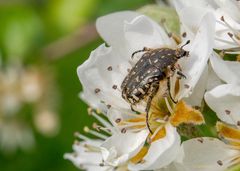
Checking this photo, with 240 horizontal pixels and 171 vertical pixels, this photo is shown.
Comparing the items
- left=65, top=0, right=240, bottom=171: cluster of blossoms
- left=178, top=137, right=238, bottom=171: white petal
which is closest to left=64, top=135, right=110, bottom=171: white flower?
left=65, top=0, right=240, bottom=171: cluster of blossoms

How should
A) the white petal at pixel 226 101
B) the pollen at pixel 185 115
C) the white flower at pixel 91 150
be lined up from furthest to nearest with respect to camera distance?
1. the white flower at pixel 91 150
2. the pollen at pixel 185 115
3. the white petal at pixel 226 101

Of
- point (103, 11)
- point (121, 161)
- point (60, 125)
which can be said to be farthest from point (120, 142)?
point (60, 125)

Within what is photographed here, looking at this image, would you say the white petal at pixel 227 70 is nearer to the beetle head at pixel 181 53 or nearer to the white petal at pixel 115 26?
the beetle head at pixel 181 53

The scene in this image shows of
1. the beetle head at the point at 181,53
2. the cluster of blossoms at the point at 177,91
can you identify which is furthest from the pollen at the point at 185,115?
the beetle head at the point at 181,53

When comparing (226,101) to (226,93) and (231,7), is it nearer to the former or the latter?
(226,93)

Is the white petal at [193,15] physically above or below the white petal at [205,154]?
above

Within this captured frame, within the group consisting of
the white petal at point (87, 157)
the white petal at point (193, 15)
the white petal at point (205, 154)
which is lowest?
the white petal at point (205, 154)

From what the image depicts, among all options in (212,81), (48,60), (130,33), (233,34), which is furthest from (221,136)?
(48,60)

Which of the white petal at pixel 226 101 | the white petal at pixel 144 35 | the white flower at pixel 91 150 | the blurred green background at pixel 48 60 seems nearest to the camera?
the white petal at pixel 226 101
